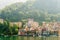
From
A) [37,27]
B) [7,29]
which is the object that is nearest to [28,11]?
[37,27]

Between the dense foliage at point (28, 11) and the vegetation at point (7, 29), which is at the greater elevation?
the dense foliage at point (28, 11)

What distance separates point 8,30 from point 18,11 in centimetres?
105

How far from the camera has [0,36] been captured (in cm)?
2450

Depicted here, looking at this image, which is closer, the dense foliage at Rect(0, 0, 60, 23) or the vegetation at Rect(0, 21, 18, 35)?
the dense foliage at Rect(0, 0, 60, 23)

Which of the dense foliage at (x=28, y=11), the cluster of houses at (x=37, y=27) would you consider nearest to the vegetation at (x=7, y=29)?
the cluster of houses at (x=37, y=27)

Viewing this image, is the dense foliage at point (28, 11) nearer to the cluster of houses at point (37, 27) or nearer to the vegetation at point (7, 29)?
the cluster of houses at point (37, 27)

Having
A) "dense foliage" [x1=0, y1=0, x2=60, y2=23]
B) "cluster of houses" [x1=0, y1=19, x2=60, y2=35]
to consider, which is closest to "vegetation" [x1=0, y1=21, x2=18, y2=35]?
"cluster of houses" [x1=0, y1=19, x2=60, y2=35]

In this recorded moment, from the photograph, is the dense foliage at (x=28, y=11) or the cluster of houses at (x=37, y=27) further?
the cluster of houses at (x=37, y=27)

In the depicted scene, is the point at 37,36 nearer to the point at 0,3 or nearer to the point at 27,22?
the point at 27,22

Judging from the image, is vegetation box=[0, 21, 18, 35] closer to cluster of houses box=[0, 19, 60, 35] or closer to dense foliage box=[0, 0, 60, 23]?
cluster of houses box=[0, 19, 60, 35]

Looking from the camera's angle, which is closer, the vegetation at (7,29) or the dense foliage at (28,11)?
the dense foliage at (28,11)

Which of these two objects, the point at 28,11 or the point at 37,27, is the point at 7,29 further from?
the point at 37,27

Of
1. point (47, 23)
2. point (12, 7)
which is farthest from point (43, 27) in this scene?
point (12, 7)

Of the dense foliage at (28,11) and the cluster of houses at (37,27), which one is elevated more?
the dense foliage at (28,11)
